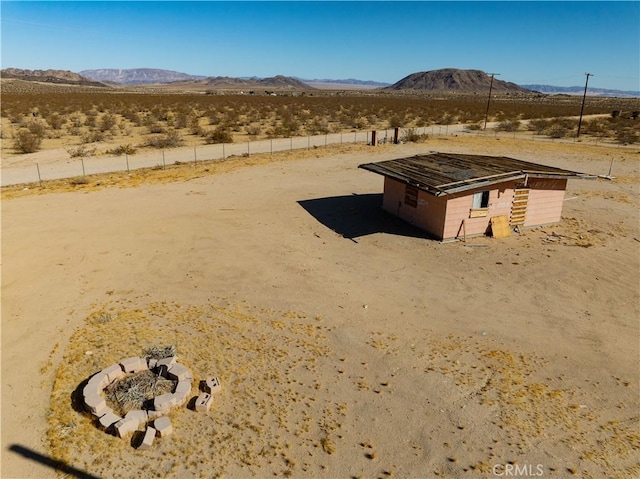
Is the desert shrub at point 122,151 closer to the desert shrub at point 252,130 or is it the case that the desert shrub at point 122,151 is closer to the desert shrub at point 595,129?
the desert shrub at point 252,130

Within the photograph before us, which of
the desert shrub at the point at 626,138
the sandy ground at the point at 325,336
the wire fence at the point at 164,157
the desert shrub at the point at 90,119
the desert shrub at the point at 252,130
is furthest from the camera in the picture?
the desert shrub at the point at 252,130

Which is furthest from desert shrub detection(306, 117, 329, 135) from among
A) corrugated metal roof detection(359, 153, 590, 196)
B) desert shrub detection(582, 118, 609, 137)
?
desert shrub detection(582, 118, 609, 137)

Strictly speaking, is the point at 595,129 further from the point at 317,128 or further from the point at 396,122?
the point at 317,128

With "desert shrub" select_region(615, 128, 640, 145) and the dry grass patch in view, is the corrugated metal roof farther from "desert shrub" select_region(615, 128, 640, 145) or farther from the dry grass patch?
"desert shrub" select_region(615, 128, 640, 145)

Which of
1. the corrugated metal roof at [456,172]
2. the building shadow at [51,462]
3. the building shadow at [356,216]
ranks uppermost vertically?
the corrugated metal roof at [456,172]

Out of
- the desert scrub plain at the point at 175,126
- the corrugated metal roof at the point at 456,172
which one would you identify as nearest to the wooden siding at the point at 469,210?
the corrugated metal roof at the point at 456,172

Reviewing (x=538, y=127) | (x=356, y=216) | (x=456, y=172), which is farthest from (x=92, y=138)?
(x=538, y=127)
